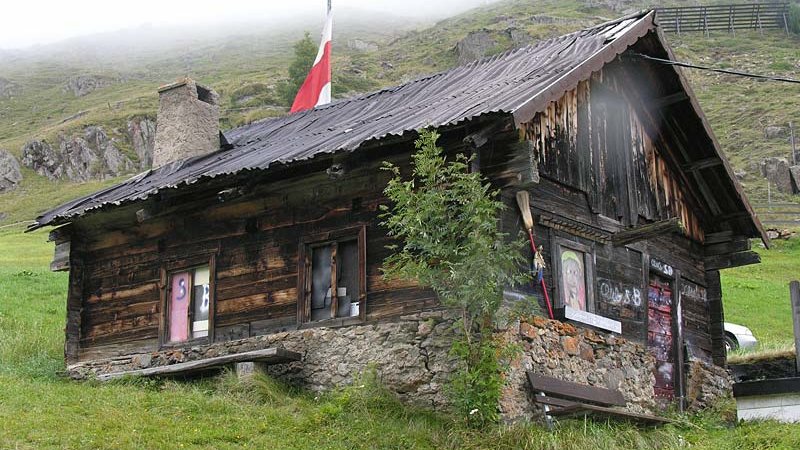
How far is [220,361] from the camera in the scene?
42.3 feet

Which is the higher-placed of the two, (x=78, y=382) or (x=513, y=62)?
(x=513, y=62)

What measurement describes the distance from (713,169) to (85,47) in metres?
196

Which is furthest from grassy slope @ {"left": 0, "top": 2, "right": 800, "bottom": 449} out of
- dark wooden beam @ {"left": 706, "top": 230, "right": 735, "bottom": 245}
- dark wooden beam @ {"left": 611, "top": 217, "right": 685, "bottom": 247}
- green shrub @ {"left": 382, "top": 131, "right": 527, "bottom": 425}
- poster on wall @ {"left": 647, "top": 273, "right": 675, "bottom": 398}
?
dark wooden beam @ {"left": 706, "top": 230, "right": 735, "bottom": 245}

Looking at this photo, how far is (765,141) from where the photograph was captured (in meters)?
57.6

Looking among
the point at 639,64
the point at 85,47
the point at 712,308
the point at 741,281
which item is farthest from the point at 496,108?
the point at 85,47

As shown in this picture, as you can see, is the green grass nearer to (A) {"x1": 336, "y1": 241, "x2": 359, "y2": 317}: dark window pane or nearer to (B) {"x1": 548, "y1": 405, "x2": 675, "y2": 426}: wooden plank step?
(B) {"x1": 548, "y1": 405, "x2": 675, "y2": 426}: wooden plank step

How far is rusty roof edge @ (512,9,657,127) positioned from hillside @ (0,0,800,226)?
35651mm

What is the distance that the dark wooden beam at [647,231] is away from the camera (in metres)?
12.7

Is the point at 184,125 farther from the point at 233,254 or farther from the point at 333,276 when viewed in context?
the point at 333,276

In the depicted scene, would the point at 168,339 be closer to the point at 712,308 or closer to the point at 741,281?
the point at 712,308

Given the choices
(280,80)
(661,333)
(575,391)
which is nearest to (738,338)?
(661,333)

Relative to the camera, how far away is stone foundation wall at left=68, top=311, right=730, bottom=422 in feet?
37.5

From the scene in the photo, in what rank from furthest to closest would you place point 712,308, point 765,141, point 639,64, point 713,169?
point 765,141 → point 712,308 → point 713,169 → point 639,64

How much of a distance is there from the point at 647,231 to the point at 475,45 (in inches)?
3523
